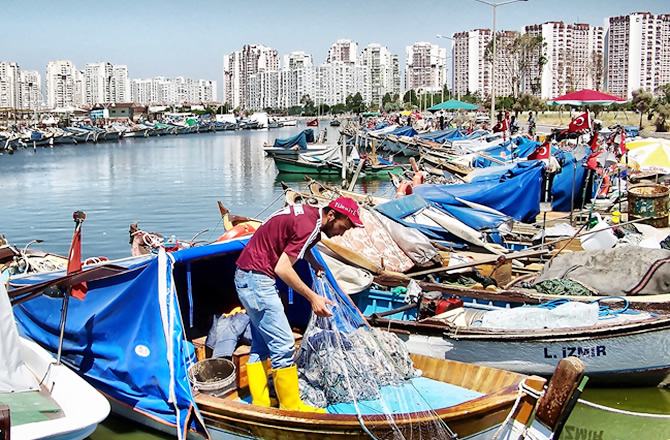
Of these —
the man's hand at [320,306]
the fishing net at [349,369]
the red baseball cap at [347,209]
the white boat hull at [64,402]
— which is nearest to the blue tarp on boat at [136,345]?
the white boat hull at [64,402]

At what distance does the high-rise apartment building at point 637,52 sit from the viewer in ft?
408

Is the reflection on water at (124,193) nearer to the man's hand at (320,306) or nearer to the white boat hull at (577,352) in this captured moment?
the white boat hull at (577,352)

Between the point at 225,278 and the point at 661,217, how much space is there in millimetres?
9681

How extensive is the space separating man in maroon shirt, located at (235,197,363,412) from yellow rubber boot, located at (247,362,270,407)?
1cm

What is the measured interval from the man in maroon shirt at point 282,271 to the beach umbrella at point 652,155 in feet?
57.4

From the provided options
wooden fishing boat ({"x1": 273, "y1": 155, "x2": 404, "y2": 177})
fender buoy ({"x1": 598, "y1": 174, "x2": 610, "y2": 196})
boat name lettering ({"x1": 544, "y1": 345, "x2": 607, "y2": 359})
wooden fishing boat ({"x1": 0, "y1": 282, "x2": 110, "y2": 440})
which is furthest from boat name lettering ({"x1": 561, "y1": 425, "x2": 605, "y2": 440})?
wooden fishing boat ({"x1": 273, "y1": 155, "x2": 404, "y2": 177})

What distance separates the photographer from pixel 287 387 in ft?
20.1

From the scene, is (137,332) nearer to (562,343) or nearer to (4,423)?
(4,423)

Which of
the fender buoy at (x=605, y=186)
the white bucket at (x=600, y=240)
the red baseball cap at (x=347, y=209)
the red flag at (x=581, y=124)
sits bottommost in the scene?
the white bucket at (x=600, y=240)

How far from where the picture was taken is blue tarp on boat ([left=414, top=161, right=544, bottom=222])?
1549 centimetres

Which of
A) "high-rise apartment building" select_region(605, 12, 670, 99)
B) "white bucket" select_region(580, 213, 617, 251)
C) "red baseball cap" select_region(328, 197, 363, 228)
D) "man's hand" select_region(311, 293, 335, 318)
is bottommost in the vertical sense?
"white bucket" select_region(580, 213, 617, 251)

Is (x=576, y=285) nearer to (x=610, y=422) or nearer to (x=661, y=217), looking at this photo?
(x=610, y=422)

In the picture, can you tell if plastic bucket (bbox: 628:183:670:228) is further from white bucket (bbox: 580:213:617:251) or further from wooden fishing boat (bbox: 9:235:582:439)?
wooden fishing boat (bbox: 9:235:582:439)

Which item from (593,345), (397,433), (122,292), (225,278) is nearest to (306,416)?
(397,433)
